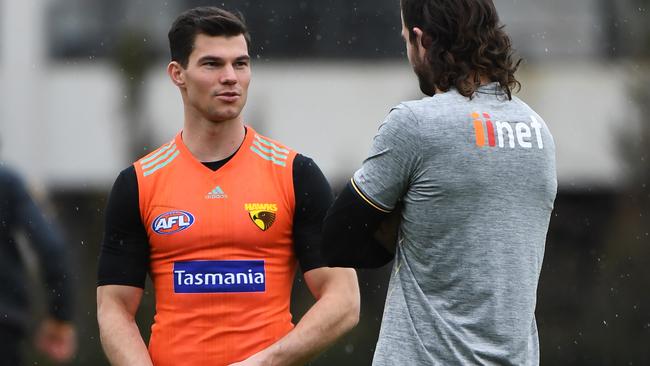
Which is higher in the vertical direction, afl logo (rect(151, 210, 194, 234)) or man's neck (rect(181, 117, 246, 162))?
man's neck (rect(181, 117, 246, 162))

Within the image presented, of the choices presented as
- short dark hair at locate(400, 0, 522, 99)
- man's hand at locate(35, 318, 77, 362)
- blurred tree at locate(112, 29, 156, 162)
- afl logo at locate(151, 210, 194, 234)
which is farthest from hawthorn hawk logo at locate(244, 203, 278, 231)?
blurred tree at locate(112, 29, 156, 162)

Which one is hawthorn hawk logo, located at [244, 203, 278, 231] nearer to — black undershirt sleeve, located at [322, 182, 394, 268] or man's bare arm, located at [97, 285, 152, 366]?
man's bare arm, located at [97, 285, 152, 366]

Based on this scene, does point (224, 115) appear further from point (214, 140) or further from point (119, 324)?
point (119, 324)

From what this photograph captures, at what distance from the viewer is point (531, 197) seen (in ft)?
10.4

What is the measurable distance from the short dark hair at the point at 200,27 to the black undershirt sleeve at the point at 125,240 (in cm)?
47

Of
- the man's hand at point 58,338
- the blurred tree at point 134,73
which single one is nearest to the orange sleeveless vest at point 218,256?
the man's hand at point 58,338

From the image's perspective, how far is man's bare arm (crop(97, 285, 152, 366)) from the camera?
12.5 ft

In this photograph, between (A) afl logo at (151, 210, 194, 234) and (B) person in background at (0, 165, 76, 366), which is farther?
(B) person in background at (0, 165, 76, 366)

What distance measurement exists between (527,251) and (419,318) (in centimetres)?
34

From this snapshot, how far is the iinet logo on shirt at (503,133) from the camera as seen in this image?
3.12 m

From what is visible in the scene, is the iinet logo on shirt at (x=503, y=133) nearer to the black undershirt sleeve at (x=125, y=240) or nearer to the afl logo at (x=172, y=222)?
the afl logo at (x=172, y=222)

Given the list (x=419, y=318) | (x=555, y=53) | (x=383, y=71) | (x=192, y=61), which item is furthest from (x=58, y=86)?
(x=419, y=318)

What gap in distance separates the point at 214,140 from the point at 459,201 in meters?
1.09

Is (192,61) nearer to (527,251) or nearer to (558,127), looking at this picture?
(527,251)
